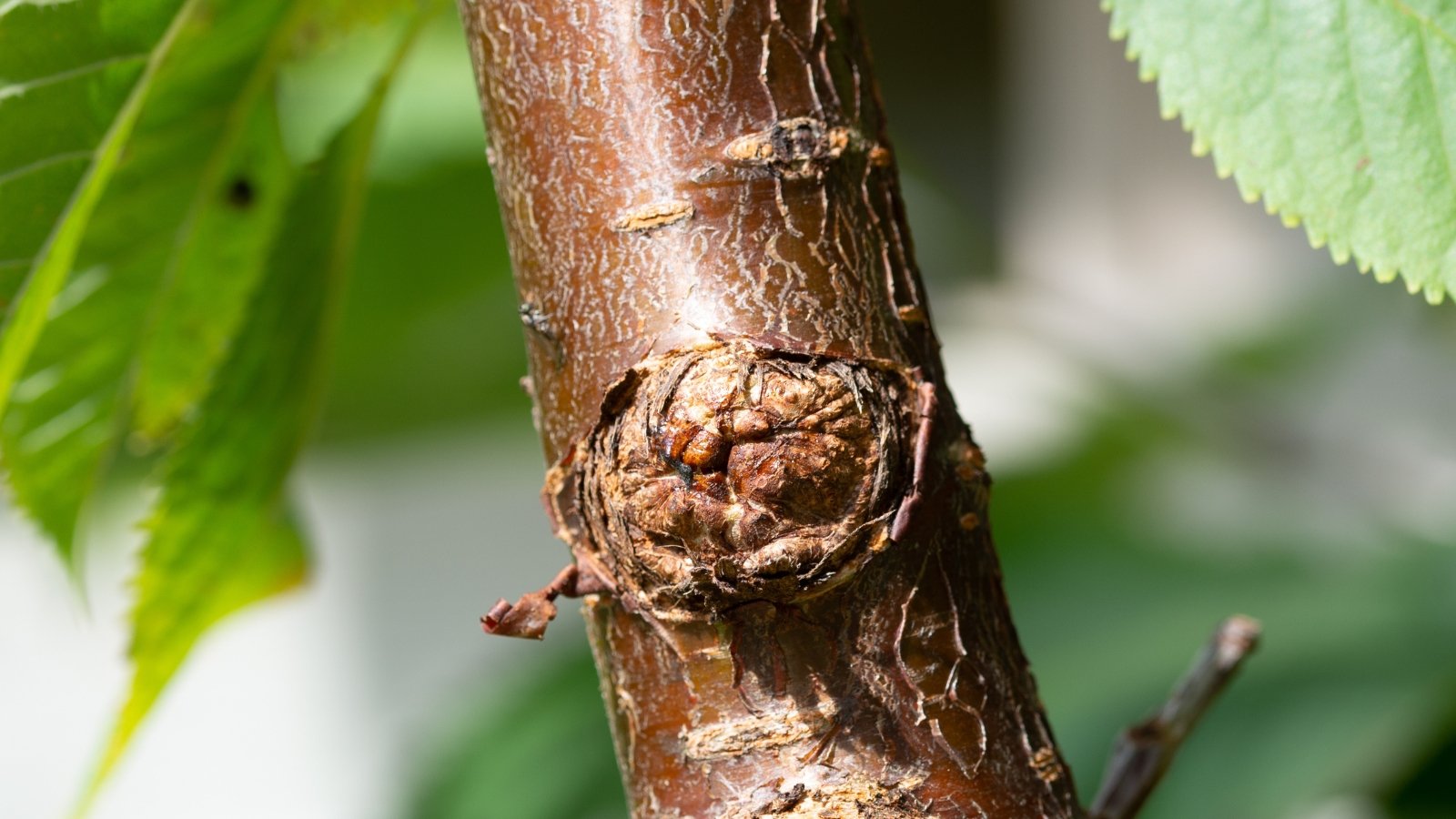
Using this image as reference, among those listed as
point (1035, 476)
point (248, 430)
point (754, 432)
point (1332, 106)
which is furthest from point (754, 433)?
point (1035, 476)

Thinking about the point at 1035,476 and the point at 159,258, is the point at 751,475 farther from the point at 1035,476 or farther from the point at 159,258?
the point at 1035,476

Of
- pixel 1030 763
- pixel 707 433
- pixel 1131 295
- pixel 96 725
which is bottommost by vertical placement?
pixel 96 725

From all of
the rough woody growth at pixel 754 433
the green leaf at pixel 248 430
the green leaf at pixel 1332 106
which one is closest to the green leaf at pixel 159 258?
the green leaf at pixel 248 430

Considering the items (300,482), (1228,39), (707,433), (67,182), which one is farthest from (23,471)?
(300,482)

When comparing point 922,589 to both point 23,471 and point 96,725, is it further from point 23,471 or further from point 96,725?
point 96,725

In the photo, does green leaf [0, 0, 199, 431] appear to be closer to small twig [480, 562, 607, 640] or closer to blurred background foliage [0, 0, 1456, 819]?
small twig [480, 562, 607, 640]

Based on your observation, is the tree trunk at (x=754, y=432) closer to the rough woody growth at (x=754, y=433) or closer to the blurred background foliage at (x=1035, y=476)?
the rough woody growth at (x=754, y=433)
